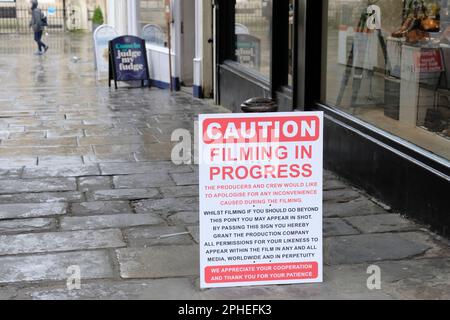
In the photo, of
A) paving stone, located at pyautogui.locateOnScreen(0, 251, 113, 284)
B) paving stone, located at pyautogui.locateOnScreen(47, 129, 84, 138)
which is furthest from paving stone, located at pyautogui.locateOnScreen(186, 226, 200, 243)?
paving stone, located at pyautogui.locateOnScreen(47, 129, 84, 138)

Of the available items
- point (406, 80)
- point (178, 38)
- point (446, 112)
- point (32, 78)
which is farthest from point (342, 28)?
point (32, 78)

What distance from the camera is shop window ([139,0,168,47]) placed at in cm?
1413

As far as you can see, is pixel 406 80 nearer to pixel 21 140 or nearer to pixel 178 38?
pixel 21 140

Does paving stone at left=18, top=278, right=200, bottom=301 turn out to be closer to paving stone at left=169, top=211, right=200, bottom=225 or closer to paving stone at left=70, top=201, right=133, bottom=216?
paving stone at left=169, top=211, right=200, bottom=225

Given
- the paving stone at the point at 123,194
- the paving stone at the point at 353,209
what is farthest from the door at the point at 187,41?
the paving stone at the point at 353,209

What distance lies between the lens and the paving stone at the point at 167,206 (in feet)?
19.5

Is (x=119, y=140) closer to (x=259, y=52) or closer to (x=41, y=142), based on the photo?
(x=41, y=142)

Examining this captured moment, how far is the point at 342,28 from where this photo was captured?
7.38 m

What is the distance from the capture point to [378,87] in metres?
6.79

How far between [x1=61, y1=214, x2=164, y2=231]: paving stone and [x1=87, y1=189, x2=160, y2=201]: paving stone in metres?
0.53

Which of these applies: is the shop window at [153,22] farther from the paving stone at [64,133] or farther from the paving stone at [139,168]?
the paving stone at [139,168]

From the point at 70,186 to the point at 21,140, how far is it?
2.42 metres

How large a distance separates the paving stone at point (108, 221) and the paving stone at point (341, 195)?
5.10 ft

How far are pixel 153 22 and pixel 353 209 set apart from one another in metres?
9.81
